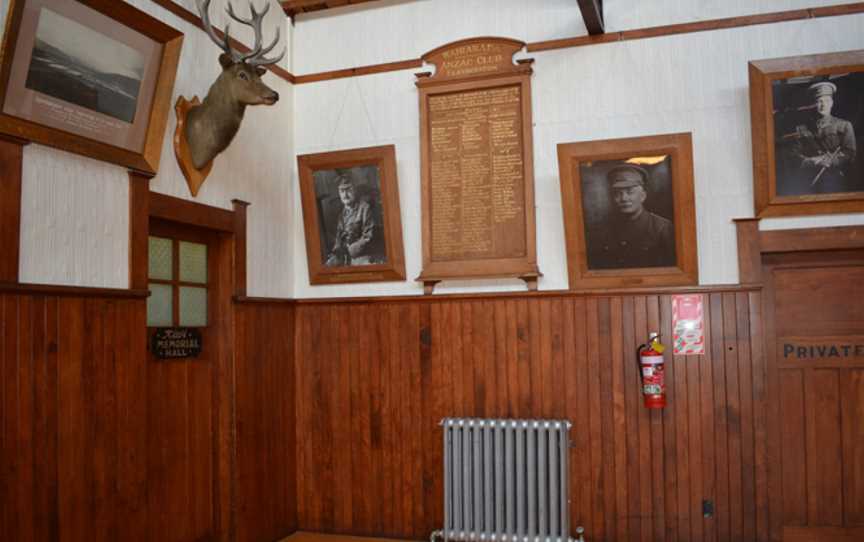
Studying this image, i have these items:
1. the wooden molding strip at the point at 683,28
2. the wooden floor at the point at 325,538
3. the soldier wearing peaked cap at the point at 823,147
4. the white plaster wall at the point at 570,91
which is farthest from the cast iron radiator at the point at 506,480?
the wooden molding strip at the point at 683,28

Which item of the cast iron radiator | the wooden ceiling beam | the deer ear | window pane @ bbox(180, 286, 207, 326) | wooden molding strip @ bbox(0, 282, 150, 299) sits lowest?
the cast iron radiator

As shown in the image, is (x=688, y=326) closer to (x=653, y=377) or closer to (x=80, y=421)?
(x=653, y=377)

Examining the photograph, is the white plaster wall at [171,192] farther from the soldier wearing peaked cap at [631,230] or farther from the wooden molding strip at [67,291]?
the soldier wearing peaked cap at [631,230]

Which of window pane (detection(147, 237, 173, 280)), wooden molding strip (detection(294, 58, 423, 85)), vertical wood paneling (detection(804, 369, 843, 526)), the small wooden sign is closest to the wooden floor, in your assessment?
the small wooden sign

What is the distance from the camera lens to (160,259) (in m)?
3.79

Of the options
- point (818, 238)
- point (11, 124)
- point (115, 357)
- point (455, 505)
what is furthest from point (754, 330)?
point (11, 124)

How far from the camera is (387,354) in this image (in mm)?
4668

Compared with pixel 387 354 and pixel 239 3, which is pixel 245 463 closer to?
pixel 387 354

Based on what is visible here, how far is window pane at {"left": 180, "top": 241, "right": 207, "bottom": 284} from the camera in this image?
4.00 metres

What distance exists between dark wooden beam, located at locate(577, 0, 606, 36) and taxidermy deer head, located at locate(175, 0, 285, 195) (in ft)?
5.65

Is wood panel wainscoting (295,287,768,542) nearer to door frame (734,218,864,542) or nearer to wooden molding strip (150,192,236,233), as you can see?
door frame (734,218,864,542)

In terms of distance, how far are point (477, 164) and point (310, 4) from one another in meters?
1.64

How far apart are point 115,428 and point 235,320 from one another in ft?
3.59

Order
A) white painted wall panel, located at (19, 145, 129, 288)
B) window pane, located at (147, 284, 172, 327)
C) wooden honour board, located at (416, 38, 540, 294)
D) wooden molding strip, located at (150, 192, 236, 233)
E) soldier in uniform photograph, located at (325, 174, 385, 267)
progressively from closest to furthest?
white painted wall panel, located at (19, 145, 129, 288)
wooden molding strip, located at (150, 192, 236, 233)
window pane, located at (147, 284, 172, 327)
wooden honour board, located at (416, 38, 540, 294)
soldier in uniform photograph, located at (325, 174, 385, 267)
